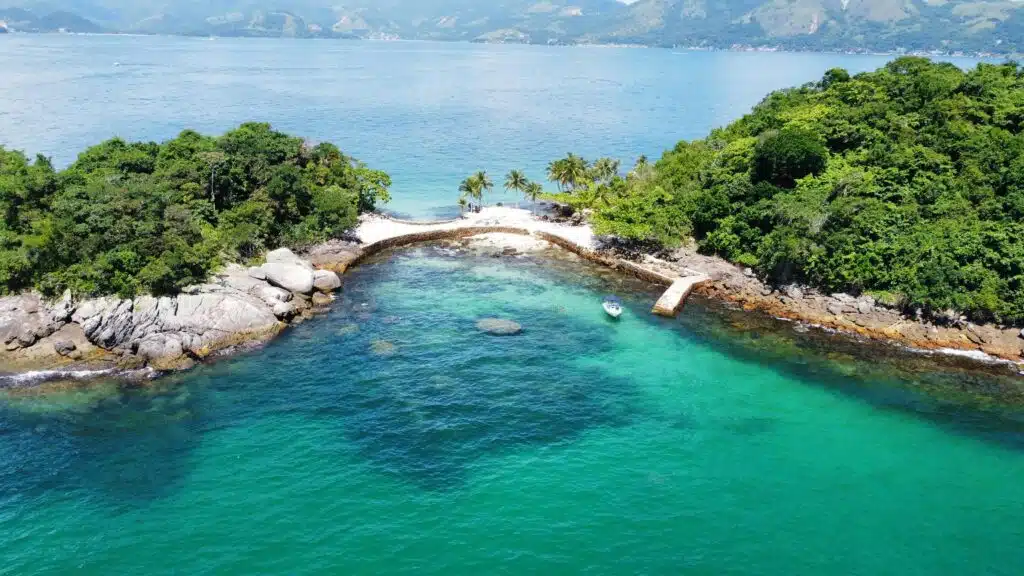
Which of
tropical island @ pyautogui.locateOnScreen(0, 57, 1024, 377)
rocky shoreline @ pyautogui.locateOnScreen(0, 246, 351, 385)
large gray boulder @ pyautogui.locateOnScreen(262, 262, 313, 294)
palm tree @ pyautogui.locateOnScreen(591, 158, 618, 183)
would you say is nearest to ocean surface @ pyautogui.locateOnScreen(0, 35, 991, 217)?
palm tree @ pyautogui.locateOnScreen(591, 158, 618, 183)

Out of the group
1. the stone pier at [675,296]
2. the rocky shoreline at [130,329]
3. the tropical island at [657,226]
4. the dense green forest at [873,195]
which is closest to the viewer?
the rocky shoreline at [130,329]

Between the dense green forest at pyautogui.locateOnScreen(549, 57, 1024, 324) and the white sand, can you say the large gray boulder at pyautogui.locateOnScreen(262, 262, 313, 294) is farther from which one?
the dense green forest at pyautogui.locateOnScreen(549, 57, 1024, 324)

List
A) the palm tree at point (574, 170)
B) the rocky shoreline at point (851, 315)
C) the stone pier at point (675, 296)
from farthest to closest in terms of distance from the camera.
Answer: the palm tree at point (574, 170)
the stone pier at point (675, 296)
the rocky shoreline at point (851, 315)

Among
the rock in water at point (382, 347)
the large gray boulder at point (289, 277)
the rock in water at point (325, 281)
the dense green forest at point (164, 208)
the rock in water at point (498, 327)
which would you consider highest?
the dense green forest at point (164, 208)

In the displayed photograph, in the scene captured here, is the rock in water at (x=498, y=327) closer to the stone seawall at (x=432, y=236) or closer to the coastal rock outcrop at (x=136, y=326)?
the coastal rock outcrop at (x=136, y=326)

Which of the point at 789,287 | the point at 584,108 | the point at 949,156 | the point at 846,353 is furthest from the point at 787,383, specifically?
the point at 584,108

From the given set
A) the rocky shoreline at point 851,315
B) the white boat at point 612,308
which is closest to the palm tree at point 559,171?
the rocky shoreline at point 851,315
